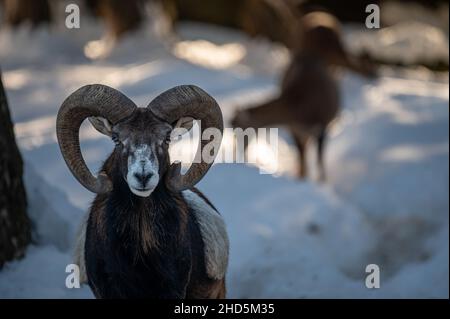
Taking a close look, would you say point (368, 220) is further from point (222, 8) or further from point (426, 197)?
point (222, 8)

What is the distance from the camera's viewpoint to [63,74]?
53.0ft

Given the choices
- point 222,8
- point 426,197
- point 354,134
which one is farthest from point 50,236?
point 222,8

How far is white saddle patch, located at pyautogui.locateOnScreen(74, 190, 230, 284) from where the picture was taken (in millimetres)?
6582

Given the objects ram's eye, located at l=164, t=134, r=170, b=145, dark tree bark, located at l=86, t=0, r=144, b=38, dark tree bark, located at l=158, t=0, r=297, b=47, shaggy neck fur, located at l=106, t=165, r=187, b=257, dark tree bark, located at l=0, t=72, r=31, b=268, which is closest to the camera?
ram's eye, located at l=164, t=134, r=170, b=145

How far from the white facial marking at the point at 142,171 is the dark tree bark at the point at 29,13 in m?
14.3

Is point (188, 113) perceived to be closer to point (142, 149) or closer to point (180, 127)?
point (180, 127)

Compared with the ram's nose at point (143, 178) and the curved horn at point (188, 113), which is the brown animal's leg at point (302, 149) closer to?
the curved horn at point (188, 113)

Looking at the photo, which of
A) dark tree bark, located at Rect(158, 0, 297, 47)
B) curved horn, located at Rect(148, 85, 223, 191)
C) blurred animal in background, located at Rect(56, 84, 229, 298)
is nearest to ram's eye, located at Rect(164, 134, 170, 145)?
blurred animal in background, located at Rect(56, 84, 229, 298)

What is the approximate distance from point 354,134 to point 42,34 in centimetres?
786

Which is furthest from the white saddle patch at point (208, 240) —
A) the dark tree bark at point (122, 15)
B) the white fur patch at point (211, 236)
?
the dark tree bark at point (122, 15)

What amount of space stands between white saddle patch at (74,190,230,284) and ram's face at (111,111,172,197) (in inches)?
29.6

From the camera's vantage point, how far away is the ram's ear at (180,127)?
6141 mm

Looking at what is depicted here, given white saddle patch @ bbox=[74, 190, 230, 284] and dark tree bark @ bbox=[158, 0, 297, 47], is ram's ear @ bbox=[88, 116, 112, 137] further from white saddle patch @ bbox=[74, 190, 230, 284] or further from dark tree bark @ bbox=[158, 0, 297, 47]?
dark tree bark @ bbox=[158, 0, 297, 47]

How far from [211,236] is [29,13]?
45.7 ft
